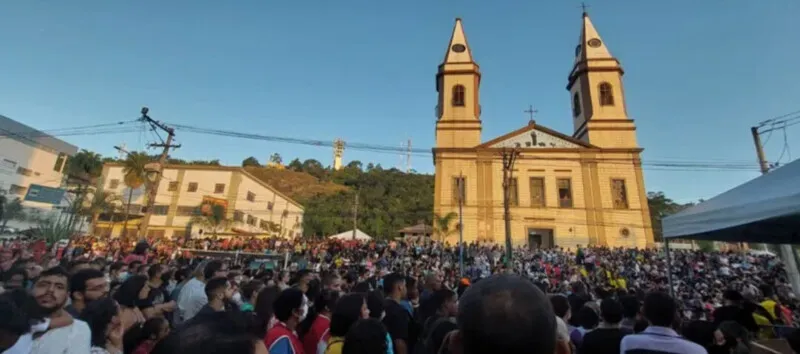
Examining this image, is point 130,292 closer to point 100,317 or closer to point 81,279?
point 81,279

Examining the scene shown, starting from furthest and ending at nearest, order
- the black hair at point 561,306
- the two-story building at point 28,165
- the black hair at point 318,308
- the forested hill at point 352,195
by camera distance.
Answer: the forested hill at point 352,195 < the two-story building at point 28,165 < the black hair at point 561,306 < the black hair at point 318,308

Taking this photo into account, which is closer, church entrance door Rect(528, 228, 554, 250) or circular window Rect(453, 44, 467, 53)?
church entrance door Rect(528, 228, 554, 250)

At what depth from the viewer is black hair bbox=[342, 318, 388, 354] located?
2.37 meters

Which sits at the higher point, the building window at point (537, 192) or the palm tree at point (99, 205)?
the building window at point (537, 192)

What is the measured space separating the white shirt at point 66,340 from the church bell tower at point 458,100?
28529 millimetres

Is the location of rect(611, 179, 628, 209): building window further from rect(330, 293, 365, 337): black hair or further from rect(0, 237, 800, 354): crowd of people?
rect(330, 293, 365, 337): black hair

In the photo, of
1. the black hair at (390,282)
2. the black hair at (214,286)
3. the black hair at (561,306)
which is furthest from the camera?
the black hair at (390,282)

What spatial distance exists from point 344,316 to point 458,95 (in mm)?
30636

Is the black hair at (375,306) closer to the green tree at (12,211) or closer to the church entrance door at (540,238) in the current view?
the church entrance door at (540,238)

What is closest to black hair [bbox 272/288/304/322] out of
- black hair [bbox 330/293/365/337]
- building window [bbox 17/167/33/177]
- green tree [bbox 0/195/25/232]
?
black hair [bbox 330/293/365/337]

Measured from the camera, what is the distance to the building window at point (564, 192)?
28503 millimetres

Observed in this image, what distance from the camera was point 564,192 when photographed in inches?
1147

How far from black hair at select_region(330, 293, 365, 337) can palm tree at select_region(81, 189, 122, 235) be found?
1741 inches

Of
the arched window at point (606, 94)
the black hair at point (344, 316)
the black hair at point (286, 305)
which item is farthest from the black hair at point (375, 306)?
the arched window at point (606, 94)
